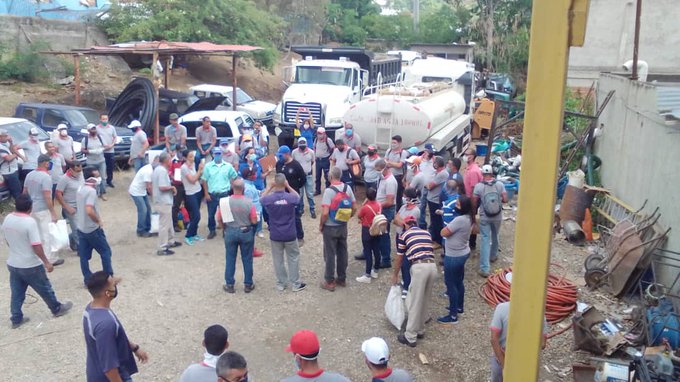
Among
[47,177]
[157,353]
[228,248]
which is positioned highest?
[47,177]

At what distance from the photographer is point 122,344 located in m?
4.78

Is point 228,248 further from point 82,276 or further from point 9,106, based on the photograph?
point 9,106

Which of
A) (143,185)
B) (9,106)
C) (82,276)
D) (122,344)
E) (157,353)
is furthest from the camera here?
(9,106)

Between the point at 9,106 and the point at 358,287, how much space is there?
1653 cm

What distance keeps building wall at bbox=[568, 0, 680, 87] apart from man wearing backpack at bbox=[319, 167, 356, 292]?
57.3 ft

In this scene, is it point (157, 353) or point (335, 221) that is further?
point (335, 221)

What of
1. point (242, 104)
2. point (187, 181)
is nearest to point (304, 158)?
point (187, 181)

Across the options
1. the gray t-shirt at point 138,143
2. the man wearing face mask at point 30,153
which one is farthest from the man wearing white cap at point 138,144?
the man wearing face mask at point 30,153

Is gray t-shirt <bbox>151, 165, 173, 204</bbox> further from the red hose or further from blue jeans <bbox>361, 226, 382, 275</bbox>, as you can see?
the red hose

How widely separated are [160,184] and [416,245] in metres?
4.79

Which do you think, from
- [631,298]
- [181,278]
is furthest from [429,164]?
[181,278]

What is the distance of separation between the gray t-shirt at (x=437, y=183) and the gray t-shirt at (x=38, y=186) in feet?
20.5

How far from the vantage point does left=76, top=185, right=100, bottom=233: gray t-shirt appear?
7.93 meters

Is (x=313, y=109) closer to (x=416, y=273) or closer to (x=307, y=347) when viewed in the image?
(x=416, y=273)
